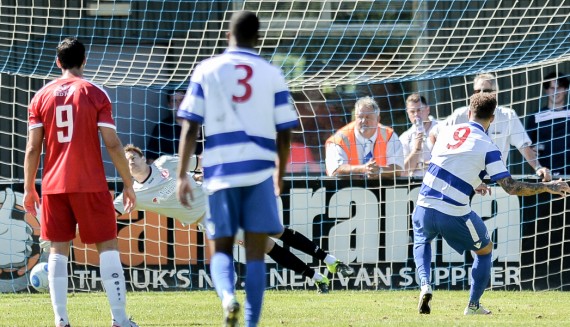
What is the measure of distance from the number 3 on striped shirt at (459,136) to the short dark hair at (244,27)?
2974mm

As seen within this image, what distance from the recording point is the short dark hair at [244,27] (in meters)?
6.46

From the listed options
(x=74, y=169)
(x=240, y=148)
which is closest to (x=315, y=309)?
(x=74, y=169)

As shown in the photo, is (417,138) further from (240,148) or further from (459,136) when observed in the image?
(240,148)

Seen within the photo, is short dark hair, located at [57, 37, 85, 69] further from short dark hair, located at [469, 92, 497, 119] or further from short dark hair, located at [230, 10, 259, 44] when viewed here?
short dark hair, located at [469, 92, 497, 119]

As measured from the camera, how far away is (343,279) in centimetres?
1240

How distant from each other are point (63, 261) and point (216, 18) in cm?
721

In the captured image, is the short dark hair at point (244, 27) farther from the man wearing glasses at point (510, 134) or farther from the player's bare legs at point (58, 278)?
the man wearing glasses at point (510, 134)

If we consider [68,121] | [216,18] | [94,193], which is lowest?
[94,193]

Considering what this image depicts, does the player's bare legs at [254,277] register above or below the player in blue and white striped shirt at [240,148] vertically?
below

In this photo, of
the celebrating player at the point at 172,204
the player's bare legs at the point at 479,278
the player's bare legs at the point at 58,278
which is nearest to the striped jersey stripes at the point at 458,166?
the player's bare legs at the point at 479,278

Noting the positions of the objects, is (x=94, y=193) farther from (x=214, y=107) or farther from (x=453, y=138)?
(x=453, y=138)

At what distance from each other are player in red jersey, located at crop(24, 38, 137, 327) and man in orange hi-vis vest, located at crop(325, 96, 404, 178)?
5.08m

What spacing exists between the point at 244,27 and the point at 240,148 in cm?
66

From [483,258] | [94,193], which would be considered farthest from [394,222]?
[94,193]
